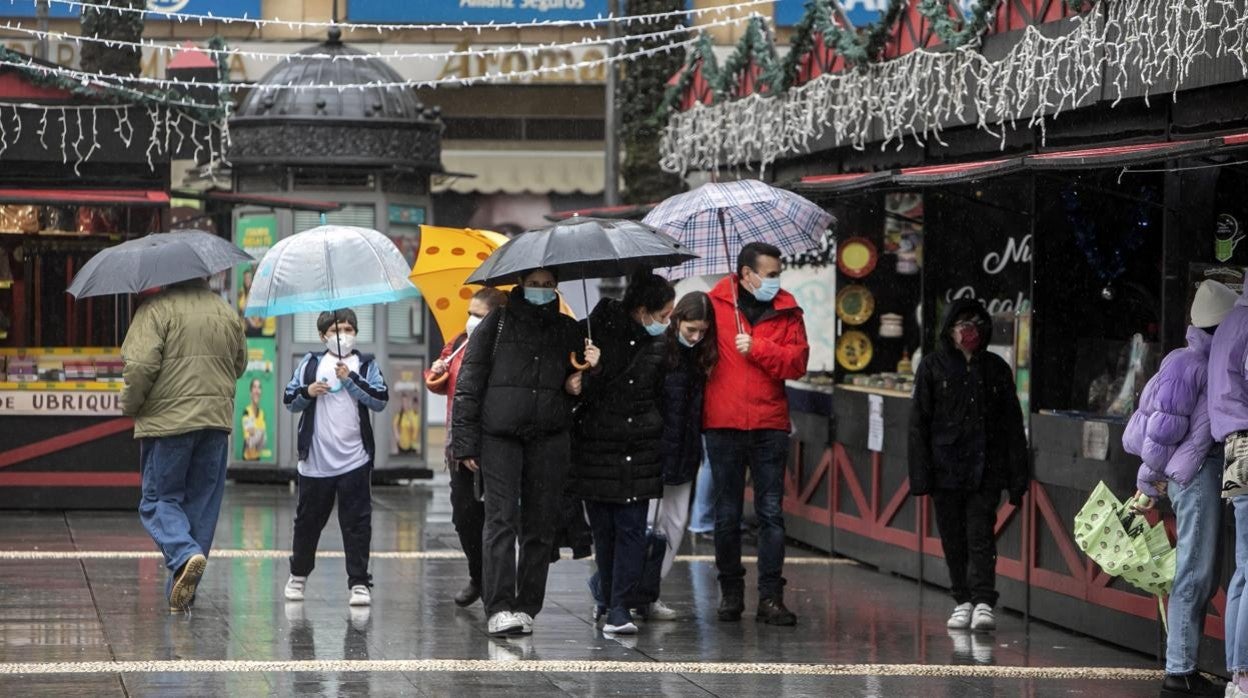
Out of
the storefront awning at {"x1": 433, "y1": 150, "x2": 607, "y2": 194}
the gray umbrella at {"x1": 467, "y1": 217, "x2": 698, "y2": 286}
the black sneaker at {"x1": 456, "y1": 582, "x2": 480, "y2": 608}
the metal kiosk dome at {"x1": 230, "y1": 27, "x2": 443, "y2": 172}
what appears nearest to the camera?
the gray umbrella at {"x1": 467, "y1": 217, "x2": 698, "y2": 286}

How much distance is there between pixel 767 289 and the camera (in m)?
9.98

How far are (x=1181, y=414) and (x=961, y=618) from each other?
2105mm

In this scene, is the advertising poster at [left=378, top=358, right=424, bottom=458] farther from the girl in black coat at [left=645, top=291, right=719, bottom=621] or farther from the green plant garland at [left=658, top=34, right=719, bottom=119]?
the girl in black coat at [left=645, top=291, right=719, bottom=621]

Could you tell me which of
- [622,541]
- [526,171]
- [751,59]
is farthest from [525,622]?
[526,171]

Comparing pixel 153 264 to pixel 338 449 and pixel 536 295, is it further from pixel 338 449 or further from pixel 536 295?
pixel 536 295

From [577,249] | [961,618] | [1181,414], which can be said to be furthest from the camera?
[961,618]

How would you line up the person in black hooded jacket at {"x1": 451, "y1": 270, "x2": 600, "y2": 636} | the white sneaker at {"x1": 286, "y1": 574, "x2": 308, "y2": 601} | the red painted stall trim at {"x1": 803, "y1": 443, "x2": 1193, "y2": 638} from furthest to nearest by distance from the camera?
the white sneaker at {"x1": 286, "y1": 574, "x2": 308, "y2": 601} → the red painted stall trim at {"x1": 803, "y1": 443, "x2": 1193, "y2": 638} → the person in black hooded jacket at {"x1": 451, "y1": 270, "x2": 600, "y2": 636}

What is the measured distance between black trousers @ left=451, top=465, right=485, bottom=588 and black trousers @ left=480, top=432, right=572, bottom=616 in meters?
0.63

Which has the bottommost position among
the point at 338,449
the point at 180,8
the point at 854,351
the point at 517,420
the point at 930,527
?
the point at 930,527

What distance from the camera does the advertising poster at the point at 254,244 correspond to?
1766 cm

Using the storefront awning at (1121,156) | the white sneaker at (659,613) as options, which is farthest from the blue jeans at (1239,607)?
the white sneaker at (659,613)

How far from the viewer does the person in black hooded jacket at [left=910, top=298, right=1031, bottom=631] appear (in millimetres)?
10031

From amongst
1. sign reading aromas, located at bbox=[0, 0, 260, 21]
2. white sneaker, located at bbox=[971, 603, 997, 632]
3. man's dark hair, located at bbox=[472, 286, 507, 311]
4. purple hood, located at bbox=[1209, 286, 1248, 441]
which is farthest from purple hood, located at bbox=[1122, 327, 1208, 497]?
sign reading aromas, located at bbox=[0, 0, 260, 21]

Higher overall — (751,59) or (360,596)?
(751,59)
